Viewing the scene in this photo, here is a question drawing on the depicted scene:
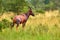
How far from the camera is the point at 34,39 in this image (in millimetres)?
10070

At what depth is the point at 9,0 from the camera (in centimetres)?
2333

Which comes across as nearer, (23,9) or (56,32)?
(56,32)

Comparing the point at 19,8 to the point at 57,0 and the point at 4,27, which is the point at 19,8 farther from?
the point at 57,0

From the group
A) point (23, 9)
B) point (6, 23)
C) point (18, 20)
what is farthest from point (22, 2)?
point (18, 20)

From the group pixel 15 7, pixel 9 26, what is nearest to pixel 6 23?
pixel 9 26

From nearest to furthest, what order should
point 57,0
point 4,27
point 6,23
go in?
1. point 4,27
2. point 6,23
3. point 57,0

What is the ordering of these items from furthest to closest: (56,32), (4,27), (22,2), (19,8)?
(19,8)
(22,2)
(4,27)
(56,32)

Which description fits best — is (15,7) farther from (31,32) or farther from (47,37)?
(47,37)

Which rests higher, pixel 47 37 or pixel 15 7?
pixel 47 37

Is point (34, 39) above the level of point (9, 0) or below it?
above

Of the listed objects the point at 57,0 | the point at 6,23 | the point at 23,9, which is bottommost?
the point at 57,0

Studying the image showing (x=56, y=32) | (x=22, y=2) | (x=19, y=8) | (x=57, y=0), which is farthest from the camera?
(x=57, y=0)

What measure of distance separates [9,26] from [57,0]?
27.2 meters

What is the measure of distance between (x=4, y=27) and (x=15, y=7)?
435 inches
